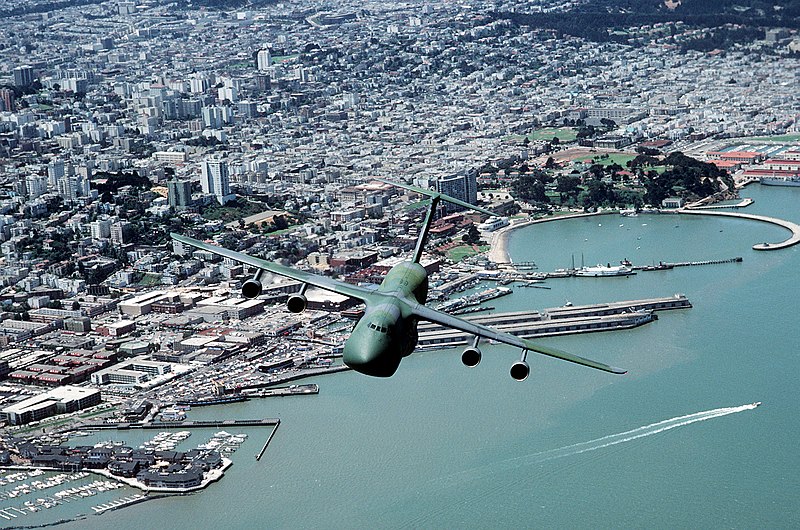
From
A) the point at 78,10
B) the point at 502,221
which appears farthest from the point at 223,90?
the point at 78,10

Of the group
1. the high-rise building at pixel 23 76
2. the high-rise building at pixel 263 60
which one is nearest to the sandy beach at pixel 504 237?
the high-rise building at pixel 263 60

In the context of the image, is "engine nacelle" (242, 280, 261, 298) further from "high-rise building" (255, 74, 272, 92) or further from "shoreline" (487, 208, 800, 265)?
"high-rise building" (255, 74, 272, 92)

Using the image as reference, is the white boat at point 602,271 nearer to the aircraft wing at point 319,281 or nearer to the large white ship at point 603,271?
the large white ship at point 603,271

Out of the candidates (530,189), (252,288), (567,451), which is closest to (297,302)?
(252,288)

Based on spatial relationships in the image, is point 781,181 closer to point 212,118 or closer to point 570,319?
point 570,319

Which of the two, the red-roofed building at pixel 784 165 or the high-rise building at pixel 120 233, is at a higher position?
the high-rise building at pixel 120 233
